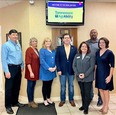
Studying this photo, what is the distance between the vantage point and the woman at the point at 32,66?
3.87 metres

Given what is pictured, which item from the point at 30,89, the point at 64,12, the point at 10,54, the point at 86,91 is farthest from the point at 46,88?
the point at 64,12

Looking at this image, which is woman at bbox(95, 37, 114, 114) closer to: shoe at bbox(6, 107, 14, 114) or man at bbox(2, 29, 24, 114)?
man at bbox(2, 29, 24, 114)

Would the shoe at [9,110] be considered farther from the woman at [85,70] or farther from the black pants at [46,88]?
the woman at [85,70]

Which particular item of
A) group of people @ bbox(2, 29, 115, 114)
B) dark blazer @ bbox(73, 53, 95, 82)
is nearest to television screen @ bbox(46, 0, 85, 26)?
group of people @ bbox(2, 29, 115, 114)

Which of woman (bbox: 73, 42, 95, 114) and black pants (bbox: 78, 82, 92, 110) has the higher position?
woman (bbox: 73, 42, 95, 114)

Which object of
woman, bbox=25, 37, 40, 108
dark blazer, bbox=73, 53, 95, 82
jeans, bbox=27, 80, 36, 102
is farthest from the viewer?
jeans, bbox=27, 80, 36, 102

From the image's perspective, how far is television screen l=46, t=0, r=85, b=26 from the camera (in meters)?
4.09

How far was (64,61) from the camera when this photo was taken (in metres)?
3.94

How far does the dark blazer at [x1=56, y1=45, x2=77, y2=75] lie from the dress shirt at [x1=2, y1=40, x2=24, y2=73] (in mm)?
792

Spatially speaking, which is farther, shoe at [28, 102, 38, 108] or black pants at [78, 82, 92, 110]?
shoe at [28, 102, 38, 108]

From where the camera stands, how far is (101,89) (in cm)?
353

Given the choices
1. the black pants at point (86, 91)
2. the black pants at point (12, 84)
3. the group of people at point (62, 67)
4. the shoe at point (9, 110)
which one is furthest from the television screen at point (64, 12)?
the shoe at point (9, 110)

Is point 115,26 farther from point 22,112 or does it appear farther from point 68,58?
point 22,112

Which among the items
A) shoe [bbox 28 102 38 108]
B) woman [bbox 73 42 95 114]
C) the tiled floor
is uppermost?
woman [bbox 73 42 95 114]
